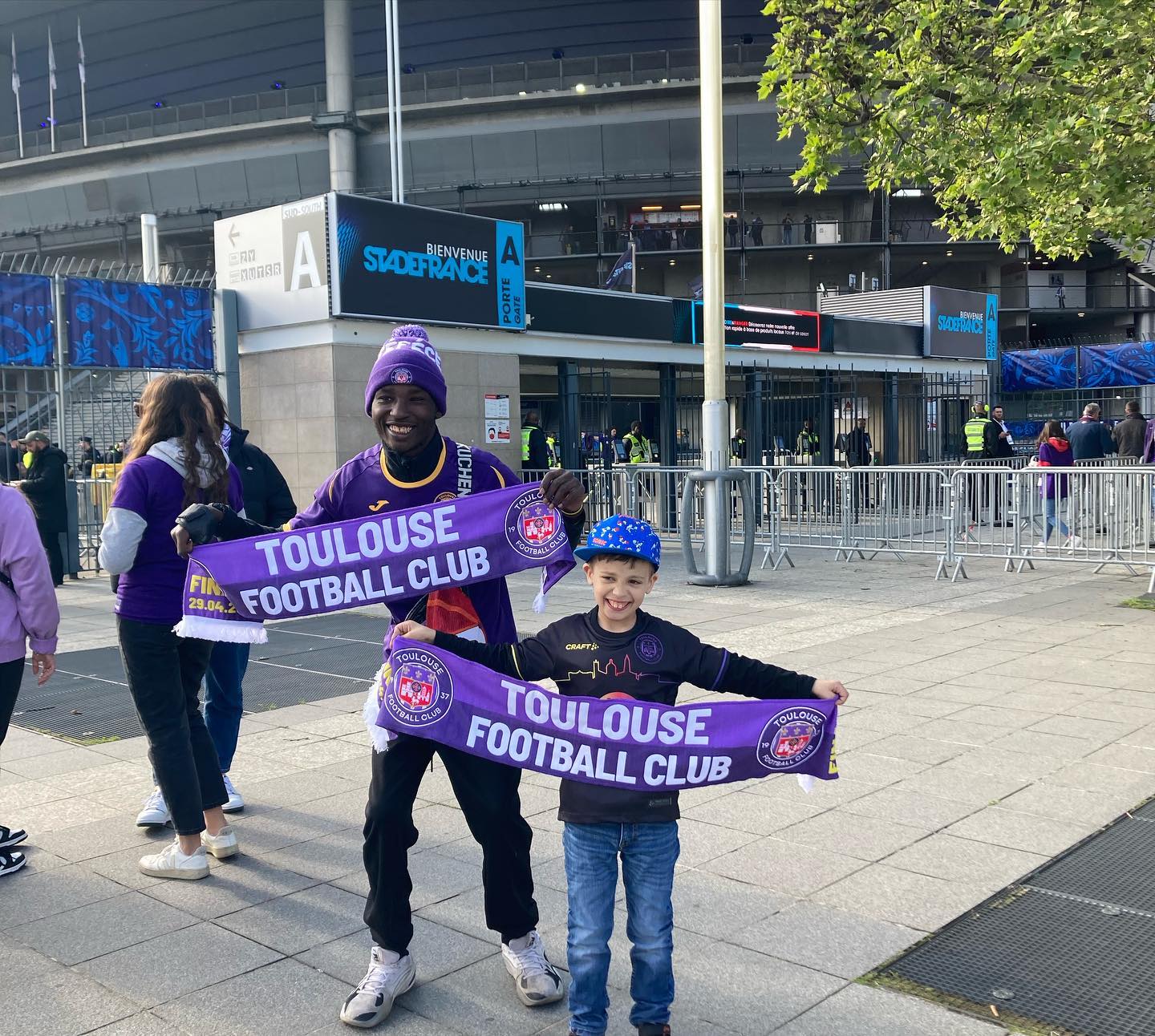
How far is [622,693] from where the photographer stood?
3248 mm

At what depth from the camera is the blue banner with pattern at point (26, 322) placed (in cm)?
1413

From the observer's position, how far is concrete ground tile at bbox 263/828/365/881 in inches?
181

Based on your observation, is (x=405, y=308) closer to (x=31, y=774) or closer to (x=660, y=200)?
(x=31, y=774)

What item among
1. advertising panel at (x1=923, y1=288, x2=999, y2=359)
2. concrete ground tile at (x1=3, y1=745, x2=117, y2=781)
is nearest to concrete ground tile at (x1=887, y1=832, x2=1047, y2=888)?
concrete ground tile at (x1=3, y1=745, x2=117, y2=781)

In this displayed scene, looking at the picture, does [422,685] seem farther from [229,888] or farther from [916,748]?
[916,748]

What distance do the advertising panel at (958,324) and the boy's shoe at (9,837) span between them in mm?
24270

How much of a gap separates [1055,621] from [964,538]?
423 cm

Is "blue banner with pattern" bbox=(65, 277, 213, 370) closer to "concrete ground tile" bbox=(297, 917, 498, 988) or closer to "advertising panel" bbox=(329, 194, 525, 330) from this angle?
"advertising panel" bbox=(329, 194, 525, 330)

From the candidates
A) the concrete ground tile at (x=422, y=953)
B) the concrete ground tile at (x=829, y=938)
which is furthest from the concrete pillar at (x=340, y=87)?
the concrete ground tile at (x=829, y=938)

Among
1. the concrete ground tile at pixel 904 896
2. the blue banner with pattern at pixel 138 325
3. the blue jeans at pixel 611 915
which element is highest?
the blue banner with pattern at pixel 138 325

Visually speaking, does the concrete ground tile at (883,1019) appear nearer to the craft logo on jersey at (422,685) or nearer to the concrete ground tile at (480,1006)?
the concrete ground tile at (480,1006)

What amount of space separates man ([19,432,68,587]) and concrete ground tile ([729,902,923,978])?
11880 millimetres

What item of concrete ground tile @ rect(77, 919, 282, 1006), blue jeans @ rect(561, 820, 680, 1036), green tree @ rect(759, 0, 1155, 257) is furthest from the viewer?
green tree @ rect(759, 0, 1155, 257)

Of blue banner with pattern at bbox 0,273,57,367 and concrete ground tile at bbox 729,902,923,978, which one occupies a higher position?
blue banner with pattern at bbox 0,273,57,367
